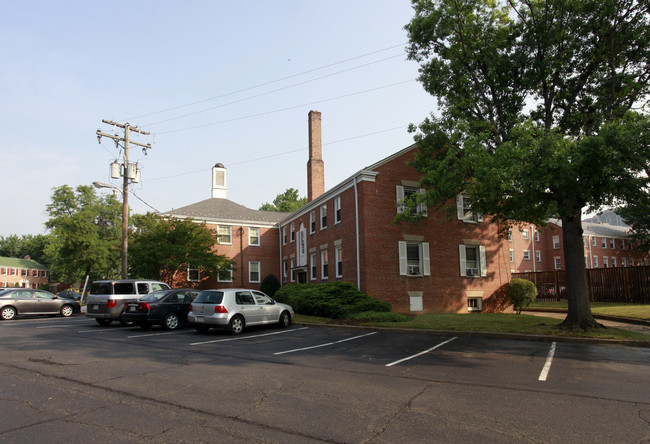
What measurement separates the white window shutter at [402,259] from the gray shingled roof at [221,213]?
18756 mm

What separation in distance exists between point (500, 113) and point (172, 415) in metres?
15.3

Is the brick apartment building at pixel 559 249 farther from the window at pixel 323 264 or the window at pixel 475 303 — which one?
the window at pixel 323 264

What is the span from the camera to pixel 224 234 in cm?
3756

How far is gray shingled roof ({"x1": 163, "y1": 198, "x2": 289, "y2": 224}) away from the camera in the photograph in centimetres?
3667

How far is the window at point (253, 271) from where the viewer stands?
37906mm

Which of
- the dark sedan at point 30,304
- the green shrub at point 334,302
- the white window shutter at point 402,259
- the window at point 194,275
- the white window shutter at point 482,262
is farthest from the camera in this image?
the window at point 194,275

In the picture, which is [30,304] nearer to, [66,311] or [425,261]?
[66,311]

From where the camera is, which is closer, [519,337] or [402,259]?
[519,337]

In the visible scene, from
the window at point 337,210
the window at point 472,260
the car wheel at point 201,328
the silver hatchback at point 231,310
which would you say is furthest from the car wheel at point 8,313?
the window at point 472,260

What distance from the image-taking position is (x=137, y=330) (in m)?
16.0

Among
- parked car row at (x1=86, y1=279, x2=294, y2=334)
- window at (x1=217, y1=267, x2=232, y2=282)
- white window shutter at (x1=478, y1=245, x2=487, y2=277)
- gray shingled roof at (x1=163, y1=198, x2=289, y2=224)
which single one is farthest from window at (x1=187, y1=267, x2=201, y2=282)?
white window shutter at (x1=478, y1=245, x2=487, y2=277)

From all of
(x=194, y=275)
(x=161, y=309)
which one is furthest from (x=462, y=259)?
(x=194, y=275)

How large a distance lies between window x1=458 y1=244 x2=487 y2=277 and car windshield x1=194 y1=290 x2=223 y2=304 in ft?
49.3

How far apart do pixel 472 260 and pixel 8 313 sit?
24.4m
